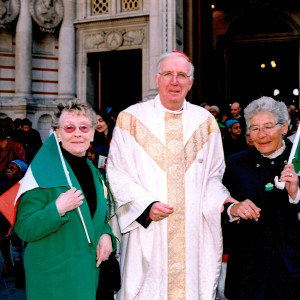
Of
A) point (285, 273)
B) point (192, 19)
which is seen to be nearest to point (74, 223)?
point (285, 273)

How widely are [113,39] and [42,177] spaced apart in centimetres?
868

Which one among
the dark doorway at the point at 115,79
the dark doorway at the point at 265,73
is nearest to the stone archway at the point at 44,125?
the dark doorway at the point at 115,79

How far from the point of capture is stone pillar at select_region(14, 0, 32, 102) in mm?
10617

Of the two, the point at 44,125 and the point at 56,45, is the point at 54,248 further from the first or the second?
the point at 56,45

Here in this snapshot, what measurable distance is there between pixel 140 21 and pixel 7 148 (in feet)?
17.9

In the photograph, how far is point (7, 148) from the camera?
6078mm

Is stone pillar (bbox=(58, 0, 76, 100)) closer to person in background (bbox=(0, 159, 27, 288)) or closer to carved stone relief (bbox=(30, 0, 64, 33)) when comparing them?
carved stone relief (bbox=(30, 0, 64, 33))

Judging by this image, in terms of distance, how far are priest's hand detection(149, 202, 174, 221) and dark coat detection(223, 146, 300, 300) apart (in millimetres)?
464

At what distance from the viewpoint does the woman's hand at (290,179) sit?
228 centimetres

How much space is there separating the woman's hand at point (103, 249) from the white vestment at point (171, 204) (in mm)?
278

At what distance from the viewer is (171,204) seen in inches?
114

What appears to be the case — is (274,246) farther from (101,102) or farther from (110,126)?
(101,102)

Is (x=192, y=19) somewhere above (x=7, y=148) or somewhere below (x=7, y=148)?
above

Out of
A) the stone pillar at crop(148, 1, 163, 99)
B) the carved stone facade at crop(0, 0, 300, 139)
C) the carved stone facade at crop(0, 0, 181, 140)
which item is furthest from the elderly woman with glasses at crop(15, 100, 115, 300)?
the carved stone facade at crop(0, 0, 181, 140)
